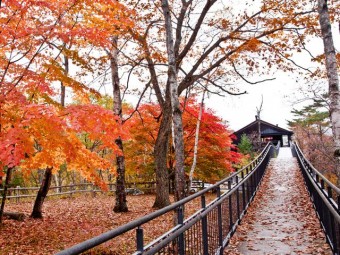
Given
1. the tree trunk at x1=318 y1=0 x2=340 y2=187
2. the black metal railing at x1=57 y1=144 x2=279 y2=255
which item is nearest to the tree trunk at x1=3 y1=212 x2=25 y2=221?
the black metal railing at x1=57 y1=144 x2=279 y2=255

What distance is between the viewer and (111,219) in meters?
14.6

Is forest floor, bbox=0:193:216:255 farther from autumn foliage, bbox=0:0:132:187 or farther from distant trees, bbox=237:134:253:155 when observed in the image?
distant trees, bbox=237:134:253:155

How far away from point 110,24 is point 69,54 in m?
2.52

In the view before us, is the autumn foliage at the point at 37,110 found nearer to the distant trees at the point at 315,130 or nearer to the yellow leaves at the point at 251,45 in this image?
the yellow leaves at the point at 251,45

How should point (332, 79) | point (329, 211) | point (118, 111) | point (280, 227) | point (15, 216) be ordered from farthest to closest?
point (118, 111) < point (15, 216) < point (280, 227) < point (332, 79) < point (329, 211)

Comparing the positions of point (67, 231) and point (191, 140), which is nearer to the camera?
point (67, 231)

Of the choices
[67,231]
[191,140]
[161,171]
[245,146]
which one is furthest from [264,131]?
[67,231]

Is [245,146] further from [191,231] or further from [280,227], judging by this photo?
[191,231]

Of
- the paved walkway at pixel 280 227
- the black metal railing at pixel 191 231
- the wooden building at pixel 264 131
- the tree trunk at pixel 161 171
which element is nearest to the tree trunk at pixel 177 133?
the black metal railing at pixel 191 231

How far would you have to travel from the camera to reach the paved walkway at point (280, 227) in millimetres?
7355

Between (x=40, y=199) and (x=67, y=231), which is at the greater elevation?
(x=40, y=199)

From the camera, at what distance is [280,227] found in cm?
951

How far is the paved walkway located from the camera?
736cm

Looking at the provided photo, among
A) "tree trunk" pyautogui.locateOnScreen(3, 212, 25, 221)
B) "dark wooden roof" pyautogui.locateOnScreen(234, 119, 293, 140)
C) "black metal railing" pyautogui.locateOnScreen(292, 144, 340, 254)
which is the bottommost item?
"tree trunk" pyautogui.locateOnScreen(3, 212, 25, 221)
